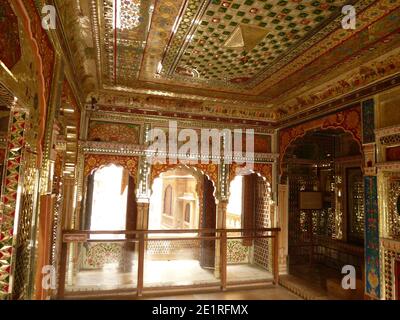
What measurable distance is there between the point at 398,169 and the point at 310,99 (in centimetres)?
214

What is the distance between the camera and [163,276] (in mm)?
5777

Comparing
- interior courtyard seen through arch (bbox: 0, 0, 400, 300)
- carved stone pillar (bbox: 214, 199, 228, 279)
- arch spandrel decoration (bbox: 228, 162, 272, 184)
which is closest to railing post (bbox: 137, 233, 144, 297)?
interior courtyard seen through arch (bbox: 0, 0, 400, 300)

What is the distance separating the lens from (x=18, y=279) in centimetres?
235

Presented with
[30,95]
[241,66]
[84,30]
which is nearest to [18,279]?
[30,95]

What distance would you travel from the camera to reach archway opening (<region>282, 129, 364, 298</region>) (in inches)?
266

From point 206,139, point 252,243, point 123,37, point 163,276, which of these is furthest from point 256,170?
point 123,37

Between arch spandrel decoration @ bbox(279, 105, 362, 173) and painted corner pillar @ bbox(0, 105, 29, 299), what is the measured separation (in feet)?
14.7

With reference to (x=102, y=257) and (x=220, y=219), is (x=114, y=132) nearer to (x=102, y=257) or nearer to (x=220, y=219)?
(x=102, y=257)

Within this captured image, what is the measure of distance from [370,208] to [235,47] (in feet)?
9.89

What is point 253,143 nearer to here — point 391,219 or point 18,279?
point 391,219

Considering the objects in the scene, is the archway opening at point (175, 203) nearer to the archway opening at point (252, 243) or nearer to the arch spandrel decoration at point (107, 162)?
the archway opening at point (252, 243)

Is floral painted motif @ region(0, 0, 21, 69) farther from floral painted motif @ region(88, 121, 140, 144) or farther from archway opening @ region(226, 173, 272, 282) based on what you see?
archway opening @ region(226, 173, 272, 282)

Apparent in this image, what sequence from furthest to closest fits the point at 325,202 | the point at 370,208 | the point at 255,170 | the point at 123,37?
the point at 325,202, the point at 255,170, the point at 370,208, the point at 123,37

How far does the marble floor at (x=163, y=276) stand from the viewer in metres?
5.18
